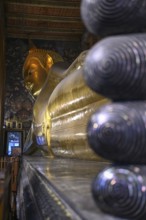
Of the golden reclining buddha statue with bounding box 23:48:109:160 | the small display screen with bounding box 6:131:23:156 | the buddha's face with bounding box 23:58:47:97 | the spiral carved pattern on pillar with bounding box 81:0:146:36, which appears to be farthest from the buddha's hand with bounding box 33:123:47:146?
the small display screen with bounding box 6:131:23:156

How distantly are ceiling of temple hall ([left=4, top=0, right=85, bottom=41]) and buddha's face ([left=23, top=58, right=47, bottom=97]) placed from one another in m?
4.17

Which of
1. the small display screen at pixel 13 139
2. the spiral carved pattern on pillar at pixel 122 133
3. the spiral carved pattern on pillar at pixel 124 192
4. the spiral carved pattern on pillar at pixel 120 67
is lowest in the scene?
the spiral carved pattern on pillar at pixel 124 192

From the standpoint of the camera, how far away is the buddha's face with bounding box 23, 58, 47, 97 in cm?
354

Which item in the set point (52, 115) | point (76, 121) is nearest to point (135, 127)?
point (76, 121)

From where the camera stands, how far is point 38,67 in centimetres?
355

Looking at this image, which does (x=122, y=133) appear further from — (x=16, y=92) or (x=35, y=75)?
(x=16, y=92)

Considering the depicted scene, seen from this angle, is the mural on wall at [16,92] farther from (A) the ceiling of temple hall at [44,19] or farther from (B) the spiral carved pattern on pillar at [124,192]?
(B) the spiral carved pattern on pillar at [124,192]

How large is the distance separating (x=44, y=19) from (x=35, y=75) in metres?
4.87

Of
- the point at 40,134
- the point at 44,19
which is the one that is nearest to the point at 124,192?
the point at 40,134

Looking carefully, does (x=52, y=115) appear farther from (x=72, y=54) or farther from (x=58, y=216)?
(x=72, y=54)

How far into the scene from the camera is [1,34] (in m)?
7.71

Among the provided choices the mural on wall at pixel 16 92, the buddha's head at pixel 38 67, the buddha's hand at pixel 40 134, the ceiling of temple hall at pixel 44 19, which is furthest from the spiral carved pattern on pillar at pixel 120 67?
the mural on wall at pixel 16 92

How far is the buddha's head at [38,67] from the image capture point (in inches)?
139

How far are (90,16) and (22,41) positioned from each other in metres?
8.66
